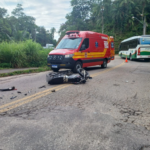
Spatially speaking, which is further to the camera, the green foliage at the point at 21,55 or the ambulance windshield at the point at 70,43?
the green foliage at the point at 21,55

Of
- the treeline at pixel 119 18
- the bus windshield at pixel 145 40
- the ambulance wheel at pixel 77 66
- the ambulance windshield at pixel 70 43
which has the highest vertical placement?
the treeline at pixel 119 18

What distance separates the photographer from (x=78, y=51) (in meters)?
9.94

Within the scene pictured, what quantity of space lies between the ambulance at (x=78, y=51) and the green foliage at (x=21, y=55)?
3.23m

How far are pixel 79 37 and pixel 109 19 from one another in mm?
43793

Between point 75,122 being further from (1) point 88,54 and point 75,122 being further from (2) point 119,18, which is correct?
(2) point 119,18

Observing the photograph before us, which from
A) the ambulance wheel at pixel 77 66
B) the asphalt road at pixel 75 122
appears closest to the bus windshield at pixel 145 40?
the ambulance wheel at pixel 77 66

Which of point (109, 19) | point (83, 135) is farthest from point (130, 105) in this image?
point (109, 19)

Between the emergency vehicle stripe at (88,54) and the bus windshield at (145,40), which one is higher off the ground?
the bus windshield at (145,40)

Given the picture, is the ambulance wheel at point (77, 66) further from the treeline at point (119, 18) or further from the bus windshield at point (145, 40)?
the treeline at point (119, 18)

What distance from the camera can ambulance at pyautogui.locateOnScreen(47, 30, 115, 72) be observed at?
31.3ft

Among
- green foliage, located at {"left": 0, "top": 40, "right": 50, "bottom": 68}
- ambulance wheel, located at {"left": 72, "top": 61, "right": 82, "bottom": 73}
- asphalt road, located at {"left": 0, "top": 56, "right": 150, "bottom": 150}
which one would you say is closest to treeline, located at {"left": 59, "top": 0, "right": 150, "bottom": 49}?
green foliage, located at {"left": 0, "top": 40, "right": 50, "bottom": 68}

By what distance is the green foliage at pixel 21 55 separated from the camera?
1234 centimetres

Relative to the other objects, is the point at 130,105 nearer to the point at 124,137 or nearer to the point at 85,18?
the point at 124,137

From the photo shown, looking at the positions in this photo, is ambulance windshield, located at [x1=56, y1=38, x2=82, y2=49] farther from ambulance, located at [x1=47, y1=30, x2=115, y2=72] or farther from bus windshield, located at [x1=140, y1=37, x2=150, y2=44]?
bus windshield, located at [x1=140, y1=37, x2=150, y2=44]
